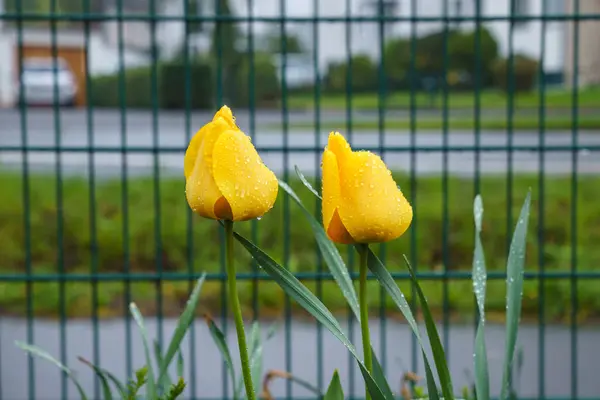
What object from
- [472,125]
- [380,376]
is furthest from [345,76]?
[472,125]

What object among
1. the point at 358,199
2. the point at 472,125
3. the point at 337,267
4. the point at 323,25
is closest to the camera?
the point at 358,199

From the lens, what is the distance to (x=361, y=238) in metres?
1.22

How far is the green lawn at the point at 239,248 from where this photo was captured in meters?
5.71

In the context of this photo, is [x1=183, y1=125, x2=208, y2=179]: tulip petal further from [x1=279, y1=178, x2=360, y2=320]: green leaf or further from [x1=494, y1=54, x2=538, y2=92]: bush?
[x1=494, y1=54, x2=538, y2=92]: bush

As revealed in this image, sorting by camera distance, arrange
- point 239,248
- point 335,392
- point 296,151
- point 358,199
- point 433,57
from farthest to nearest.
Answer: point 433,57
point 239,248
point 296,151
point 335,392
point 358,199

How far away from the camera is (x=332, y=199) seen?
1217 millimetres

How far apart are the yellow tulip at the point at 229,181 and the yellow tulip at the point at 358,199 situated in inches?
2.7

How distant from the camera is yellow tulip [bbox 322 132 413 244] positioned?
3.95ft

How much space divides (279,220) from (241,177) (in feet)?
21.9

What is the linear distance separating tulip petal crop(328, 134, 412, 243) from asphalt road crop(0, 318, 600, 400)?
306 centimetres

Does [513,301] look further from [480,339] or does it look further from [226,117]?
[226,117]

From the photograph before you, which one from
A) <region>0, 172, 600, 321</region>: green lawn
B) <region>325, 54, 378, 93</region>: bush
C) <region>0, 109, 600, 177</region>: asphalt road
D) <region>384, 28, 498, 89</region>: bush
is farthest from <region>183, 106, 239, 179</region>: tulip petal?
<region>384, 28, 498, 89</region>: bush

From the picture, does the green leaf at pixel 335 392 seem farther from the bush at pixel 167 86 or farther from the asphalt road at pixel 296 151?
the bush at pixel 167 86

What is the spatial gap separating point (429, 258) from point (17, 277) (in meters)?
3.94
